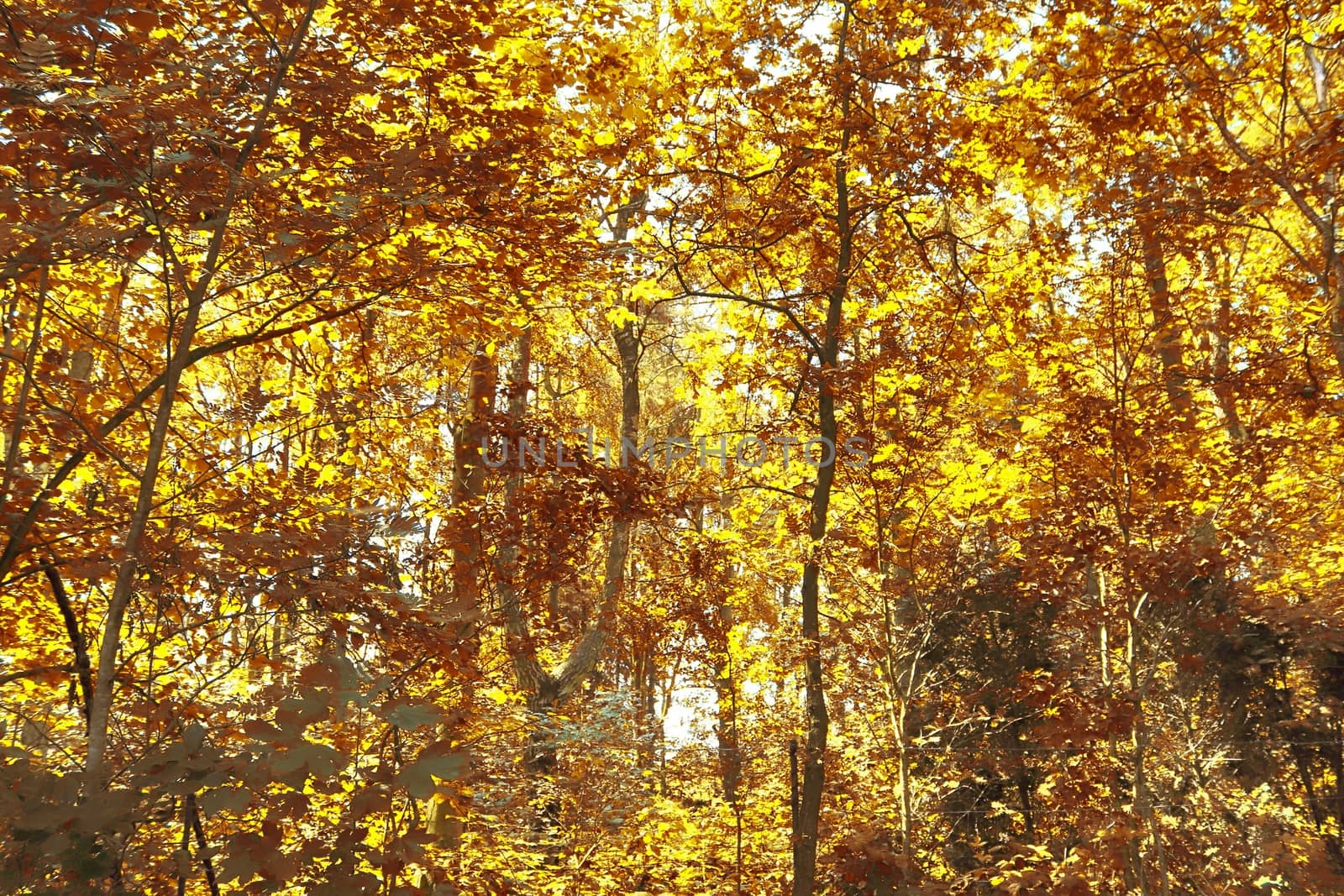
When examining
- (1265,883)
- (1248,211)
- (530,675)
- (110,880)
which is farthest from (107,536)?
(1265,883)

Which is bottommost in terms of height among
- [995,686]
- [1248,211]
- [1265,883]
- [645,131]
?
[1265,883]

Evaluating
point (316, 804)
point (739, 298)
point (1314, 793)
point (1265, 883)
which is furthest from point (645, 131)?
point (1314, 793)

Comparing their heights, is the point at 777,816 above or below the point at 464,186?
below

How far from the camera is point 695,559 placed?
6.38 meters

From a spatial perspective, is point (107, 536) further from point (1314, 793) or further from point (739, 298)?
point (1314, 793)

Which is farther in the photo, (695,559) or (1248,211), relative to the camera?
(695,559)

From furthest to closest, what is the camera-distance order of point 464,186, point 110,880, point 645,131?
point 645,131
point 464,186
point 110,880

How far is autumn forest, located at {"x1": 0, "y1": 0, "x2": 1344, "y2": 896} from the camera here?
2826 mm

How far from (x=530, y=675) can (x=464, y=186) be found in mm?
6261

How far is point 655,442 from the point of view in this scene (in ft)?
22.5

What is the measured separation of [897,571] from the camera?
854 centimetres

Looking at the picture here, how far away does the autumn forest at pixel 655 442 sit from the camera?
2826 millimetres

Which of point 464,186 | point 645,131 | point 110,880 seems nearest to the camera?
point 110,880

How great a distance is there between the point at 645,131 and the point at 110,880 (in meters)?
4.92
